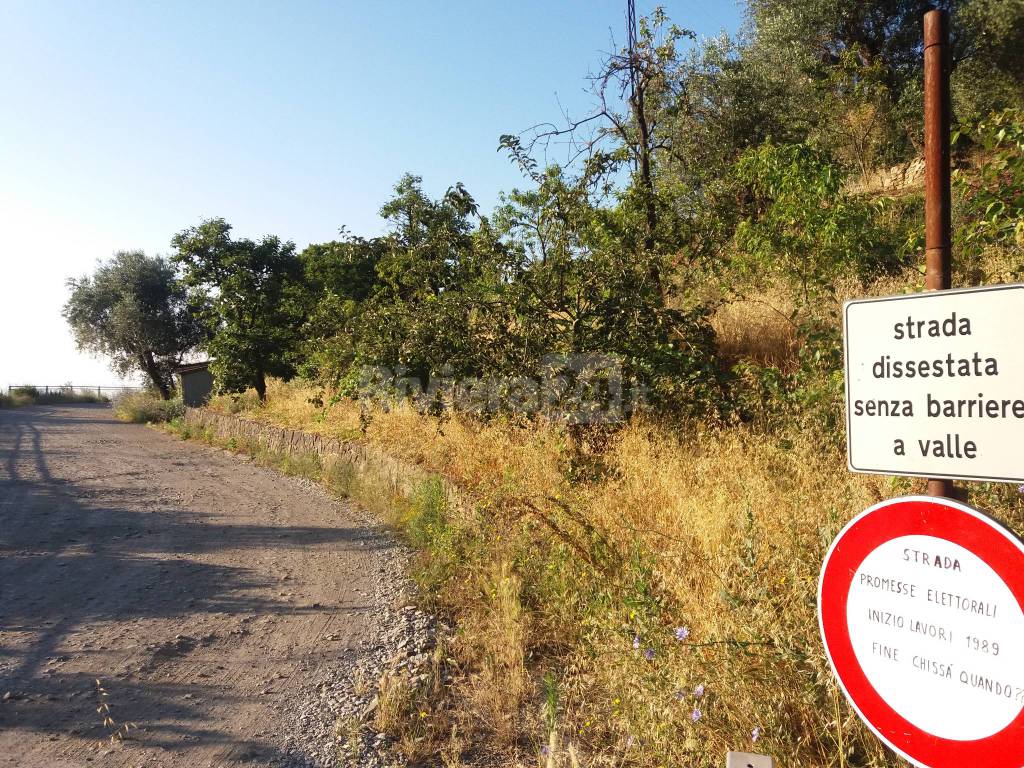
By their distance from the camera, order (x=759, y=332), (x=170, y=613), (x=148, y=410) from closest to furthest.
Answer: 1. (x=170, y=613)
2. (x=759, y=332)
3. (x=148, y=410)

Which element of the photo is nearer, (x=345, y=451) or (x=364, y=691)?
(x=364, y=691)

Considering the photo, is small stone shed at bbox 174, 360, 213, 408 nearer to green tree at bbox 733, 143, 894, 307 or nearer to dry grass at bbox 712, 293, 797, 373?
dry grass at bbox 712, 293, 797, 373

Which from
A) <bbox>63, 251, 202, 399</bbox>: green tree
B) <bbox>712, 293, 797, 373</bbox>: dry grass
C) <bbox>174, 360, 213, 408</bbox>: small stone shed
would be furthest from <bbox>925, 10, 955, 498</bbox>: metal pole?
<bbox>63, 251, 202, 399</bbox>: green tree

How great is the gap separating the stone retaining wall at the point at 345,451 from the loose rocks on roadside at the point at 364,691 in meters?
1.77

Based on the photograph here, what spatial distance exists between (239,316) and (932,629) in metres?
18.9

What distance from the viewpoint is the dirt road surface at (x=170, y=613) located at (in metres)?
3.65

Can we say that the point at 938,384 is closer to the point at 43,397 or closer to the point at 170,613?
the point at 170,613

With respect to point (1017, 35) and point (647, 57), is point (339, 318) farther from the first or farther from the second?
point (1017, 35)

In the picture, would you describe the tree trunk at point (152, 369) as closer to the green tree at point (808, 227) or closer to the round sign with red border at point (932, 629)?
the green tree at point (808, 227)

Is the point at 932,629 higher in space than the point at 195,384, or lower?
lower

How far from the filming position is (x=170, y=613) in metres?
5.29

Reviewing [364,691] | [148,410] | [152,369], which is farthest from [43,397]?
[364,691]

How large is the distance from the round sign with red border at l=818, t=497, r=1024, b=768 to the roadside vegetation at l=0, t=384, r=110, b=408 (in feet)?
127

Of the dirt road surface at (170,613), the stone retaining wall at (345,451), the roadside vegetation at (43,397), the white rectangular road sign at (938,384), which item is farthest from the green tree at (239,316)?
the roadside vegetation at (43,397)
